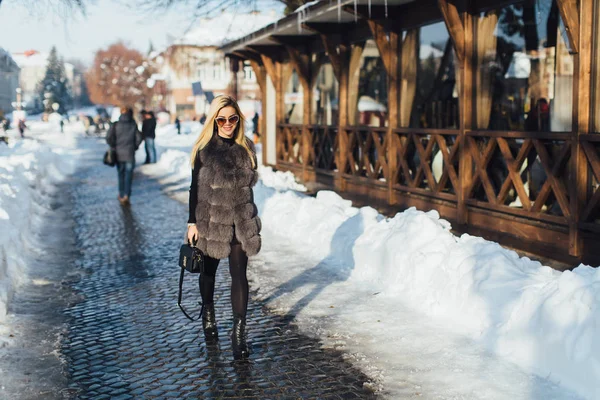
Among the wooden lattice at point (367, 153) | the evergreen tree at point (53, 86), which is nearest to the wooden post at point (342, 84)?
the wooden lattice at point (367, 153)

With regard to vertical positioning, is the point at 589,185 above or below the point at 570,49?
below

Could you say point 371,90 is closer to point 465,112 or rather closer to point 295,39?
point 295,39

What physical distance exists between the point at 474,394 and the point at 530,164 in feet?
18.8

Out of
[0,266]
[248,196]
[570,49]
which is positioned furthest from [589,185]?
[0,266]

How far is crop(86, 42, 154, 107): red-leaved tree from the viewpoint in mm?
95356

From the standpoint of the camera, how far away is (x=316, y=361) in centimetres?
581

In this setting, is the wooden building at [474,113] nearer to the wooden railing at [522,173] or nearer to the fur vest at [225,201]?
the wooden railing at [522,173]

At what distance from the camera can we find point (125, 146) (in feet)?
53.2

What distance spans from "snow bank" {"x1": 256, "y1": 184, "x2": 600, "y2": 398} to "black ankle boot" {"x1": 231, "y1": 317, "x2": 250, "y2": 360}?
5.23 ft

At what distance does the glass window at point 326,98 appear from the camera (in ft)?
57.9

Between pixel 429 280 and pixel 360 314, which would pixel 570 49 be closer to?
pixel 429 280

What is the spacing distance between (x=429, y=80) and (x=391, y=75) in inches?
32.9

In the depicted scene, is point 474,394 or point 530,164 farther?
point 530,164

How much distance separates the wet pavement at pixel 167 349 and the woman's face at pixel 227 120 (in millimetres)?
1514
